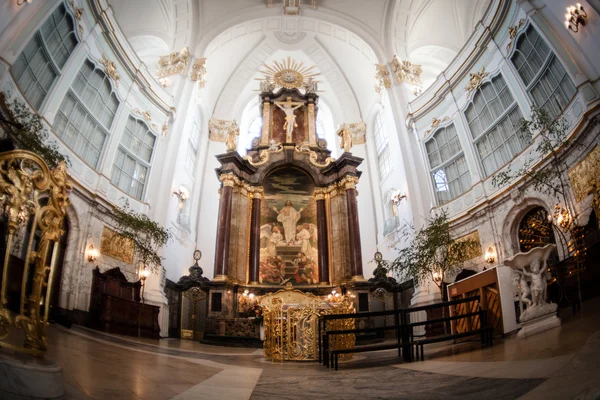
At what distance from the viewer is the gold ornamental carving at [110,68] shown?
532 inches

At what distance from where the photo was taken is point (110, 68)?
45.1 feet

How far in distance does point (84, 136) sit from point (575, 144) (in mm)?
14625

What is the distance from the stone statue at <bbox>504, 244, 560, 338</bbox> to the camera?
19.1 feet

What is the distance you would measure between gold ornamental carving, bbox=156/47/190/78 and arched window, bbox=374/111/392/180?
11.2 meters

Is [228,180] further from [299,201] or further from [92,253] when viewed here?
[92,253]

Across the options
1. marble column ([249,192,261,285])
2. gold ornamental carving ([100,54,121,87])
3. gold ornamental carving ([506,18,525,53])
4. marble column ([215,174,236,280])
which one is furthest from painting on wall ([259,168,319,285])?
gold ornamental carving ([506,18,525,53])

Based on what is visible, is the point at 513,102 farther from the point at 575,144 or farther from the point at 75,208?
the point at 75,208

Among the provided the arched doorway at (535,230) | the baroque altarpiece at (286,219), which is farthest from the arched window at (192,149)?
the arched doorway at (535,230)

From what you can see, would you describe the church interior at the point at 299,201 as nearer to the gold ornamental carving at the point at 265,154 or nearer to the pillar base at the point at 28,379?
the pillar base at the point at 28,379

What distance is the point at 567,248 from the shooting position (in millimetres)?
9812

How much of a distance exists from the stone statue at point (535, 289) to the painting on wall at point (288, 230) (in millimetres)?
10508

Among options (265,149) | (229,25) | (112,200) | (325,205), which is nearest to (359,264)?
(325,205)

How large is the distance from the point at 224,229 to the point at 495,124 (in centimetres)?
1118

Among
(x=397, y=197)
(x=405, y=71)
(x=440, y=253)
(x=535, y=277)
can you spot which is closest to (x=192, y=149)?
(x=397, y=197)
